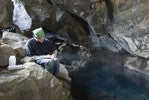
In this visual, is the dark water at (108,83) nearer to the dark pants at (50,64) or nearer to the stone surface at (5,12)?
the dark pants at (50,64)

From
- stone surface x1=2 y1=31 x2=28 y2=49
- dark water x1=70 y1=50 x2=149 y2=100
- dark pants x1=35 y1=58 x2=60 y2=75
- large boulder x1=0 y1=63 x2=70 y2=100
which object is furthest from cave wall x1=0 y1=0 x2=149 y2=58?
large boulder x1=0 y1=63 x2=70 y2=100

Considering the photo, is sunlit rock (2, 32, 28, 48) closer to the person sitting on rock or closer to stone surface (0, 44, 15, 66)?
the person sitting on rock

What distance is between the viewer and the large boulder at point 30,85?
7.00 m

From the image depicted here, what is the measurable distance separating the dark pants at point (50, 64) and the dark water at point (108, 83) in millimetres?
2475

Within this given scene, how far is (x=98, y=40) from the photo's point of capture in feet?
56.3

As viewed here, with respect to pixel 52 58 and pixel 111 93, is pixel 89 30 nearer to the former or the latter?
pixel 111 93

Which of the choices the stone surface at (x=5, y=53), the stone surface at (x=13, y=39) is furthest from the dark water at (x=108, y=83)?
the stone surface at (x=5, y=53)

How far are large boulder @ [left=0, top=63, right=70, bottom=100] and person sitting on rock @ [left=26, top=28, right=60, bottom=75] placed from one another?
1.27 feet

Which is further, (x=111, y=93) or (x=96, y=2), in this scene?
(x=96, y=2)

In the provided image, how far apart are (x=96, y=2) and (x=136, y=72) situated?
14.6ft

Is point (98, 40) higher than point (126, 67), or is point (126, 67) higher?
point (98, 40)

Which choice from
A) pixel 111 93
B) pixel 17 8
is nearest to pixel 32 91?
pixel 111 93

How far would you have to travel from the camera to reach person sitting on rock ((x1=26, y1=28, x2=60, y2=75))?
8852mm

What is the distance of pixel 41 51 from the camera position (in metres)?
9.43
